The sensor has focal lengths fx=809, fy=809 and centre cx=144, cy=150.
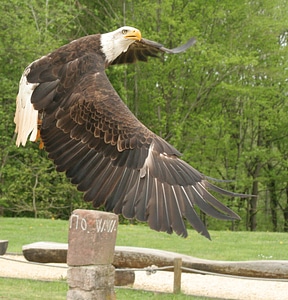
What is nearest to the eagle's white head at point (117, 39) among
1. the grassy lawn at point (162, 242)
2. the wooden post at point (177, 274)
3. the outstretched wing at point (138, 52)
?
the outstretched wing at point (138, 52)

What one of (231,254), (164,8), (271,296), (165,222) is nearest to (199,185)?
(165,222)

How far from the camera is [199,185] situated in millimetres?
5027

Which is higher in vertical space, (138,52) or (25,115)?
(138,52)

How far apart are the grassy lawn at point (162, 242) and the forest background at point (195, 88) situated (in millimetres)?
5172

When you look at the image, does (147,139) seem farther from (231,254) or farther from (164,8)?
(164,8)

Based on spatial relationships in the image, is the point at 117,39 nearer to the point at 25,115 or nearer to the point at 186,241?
the point at 25,115

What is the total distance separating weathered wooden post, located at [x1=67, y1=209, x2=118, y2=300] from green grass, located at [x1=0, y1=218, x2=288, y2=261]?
661 centimetres

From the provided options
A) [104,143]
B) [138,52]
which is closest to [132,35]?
[104,143]

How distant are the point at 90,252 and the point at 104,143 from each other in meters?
0.94

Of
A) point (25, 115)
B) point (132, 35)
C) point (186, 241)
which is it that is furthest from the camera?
point (186, 241)

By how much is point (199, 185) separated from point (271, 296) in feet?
13.6

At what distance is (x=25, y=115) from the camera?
5816mm

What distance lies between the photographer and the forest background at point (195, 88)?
20953mm

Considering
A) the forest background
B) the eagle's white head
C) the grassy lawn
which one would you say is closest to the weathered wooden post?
the eagle's white head
